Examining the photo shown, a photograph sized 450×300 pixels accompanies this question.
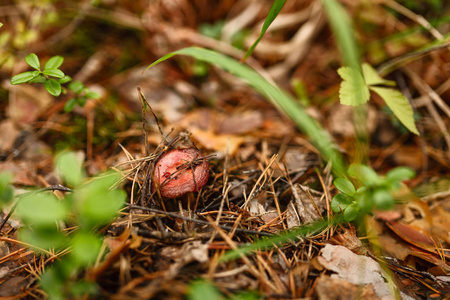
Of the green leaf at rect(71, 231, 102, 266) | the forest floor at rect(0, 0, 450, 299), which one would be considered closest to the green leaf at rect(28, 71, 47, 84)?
the forest floor at rect(0, 0, 450, 299)

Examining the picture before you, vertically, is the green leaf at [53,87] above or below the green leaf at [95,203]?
above

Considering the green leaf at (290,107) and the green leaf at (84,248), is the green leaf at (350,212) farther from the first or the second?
the green leaf at (84,248)

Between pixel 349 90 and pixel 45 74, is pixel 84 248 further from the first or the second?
pixel 349 90

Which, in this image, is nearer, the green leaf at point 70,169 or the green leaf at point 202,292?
the green leaf at point 202,292

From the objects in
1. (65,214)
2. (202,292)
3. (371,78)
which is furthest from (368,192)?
(65,214)

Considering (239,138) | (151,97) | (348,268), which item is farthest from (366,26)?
(348,268)

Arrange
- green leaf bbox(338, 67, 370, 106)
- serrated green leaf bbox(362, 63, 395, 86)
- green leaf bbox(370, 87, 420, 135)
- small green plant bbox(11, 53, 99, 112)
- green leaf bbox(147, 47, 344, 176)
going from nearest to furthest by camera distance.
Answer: green leaf bbox(147, 47, 344, 176)
small green plant bbox(11, 53, 99, 112)
green leaf bbox(338, 67, 370, 106)
green leaf bbox(370, 87, 420, 135)
serrated green leaf bbox(362, 63, 395, 86)

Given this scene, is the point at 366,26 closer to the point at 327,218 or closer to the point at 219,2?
the point at 219,2

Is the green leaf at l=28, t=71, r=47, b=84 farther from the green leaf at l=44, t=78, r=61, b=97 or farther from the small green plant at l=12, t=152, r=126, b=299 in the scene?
the small green plant at l=12, t=152, r=126, b=299

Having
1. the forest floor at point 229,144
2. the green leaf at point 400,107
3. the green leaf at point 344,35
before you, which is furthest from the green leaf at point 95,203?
the green leaf at point 400,107
